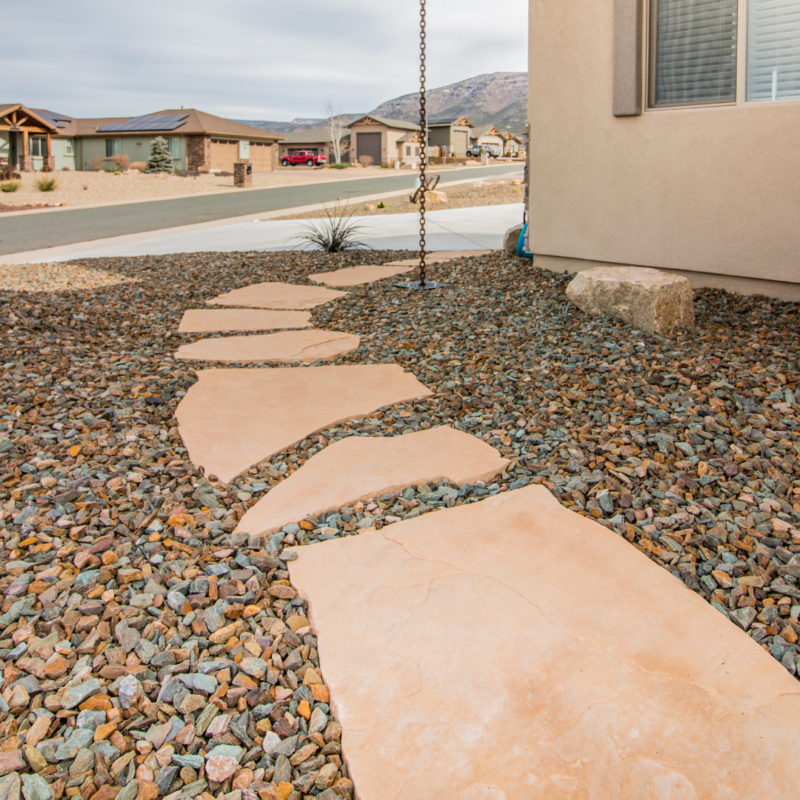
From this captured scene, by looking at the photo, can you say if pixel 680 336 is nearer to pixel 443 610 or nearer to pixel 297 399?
pixel 297 399

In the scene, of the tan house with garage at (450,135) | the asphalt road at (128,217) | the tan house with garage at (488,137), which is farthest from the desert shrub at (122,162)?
the tan house with garage at (488,137)

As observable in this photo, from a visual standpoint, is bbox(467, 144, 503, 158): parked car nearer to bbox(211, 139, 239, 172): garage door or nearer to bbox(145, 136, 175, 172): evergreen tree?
bbox(211, 139, 239, 172): garage door

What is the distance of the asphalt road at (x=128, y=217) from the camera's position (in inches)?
388

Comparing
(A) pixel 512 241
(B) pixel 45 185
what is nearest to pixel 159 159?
(B) pixel 45 185

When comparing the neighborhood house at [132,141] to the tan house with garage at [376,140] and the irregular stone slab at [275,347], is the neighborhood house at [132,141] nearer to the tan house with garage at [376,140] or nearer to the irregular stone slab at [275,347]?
the tan house with garage at [376,140]

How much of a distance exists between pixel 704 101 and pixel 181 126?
35868 millimetres

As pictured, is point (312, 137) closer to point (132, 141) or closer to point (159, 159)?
point (132, 141)

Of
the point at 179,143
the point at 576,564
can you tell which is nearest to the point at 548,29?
the point at 576,564

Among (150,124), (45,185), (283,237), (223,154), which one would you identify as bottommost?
(283,237)

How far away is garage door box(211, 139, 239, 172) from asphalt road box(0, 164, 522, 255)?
60.1 feet

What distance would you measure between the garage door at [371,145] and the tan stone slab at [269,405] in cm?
5038

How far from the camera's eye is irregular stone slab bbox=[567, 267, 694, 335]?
343cm

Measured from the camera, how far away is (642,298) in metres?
3.46

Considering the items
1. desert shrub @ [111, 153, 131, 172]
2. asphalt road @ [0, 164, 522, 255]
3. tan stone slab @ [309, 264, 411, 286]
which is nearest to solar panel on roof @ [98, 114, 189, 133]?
desert shrub @ [111, 153, 131, 172]
